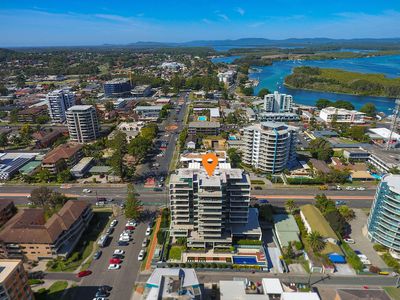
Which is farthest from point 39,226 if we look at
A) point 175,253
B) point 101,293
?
point 175,253

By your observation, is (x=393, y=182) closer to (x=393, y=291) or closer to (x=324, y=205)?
(x=324, y=205)

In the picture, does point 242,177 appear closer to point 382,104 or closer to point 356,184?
point 356,184

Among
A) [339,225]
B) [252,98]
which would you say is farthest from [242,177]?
[252,98]

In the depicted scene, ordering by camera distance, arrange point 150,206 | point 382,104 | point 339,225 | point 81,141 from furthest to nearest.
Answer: point 382,104
point 81,141
point 150,206
point 339,225

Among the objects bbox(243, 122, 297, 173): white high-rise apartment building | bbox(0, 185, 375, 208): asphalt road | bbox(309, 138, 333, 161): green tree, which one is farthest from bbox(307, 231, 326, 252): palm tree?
bbox(309, 138, 333, 161): green tree

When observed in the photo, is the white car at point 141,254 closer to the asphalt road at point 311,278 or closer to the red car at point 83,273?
the asphalt road at point 311,278

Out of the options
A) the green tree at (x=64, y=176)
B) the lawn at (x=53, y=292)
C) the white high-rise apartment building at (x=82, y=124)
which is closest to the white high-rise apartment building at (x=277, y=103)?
the white high-rise apartment building at (x=82, y=124)
